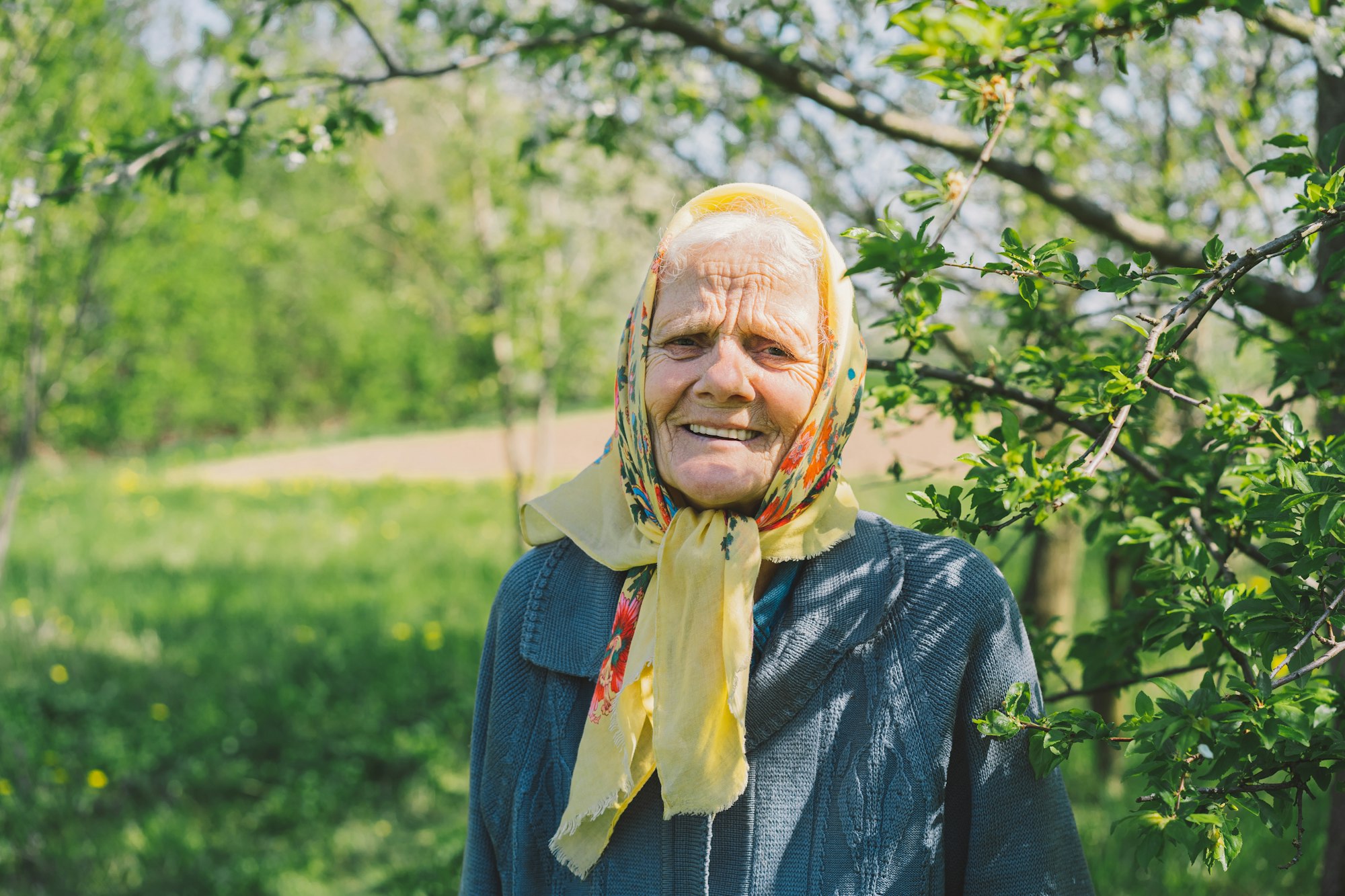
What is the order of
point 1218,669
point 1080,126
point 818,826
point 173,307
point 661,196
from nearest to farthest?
point 818,826
point 1218,669
point 1080,126
point 661,196
point 173,307

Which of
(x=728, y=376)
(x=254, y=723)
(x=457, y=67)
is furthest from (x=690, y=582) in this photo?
(x=254, y=723)

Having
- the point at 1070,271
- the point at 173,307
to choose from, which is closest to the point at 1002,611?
the point at 1070,271

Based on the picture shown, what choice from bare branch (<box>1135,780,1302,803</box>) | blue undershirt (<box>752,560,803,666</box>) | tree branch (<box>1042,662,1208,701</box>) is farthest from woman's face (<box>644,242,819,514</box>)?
tree branch (<box>1042,662,1208,701</box>)

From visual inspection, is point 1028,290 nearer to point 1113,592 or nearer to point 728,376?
point 728,376

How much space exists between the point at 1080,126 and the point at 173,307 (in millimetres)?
13605

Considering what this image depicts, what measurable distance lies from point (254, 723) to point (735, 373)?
4586 millimetres

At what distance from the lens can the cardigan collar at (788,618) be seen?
1706 millimetres

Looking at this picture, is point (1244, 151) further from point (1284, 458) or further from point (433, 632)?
point (433, 632)

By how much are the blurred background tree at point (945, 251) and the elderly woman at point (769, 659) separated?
5.6 inches

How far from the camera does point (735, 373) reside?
169 centimetres

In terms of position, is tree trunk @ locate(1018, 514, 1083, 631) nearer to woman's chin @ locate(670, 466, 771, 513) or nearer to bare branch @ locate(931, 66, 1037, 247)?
bare branch @ locate(931, 66, 1037, 247)

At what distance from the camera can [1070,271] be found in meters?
1.50

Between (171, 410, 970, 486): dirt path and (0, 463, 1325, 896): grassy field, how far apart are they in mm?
4262

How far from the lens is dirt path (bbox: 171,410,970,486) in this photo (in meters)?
13.2
